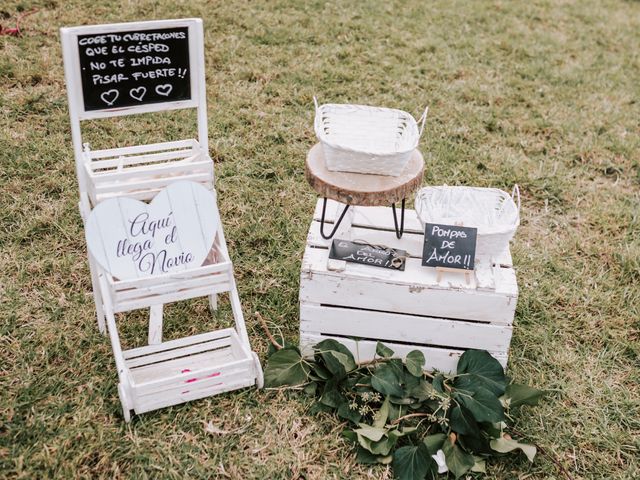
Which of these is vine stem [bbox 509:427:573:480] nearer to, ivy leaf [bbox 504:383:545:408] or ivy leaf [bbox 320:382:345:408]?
ivy leaf [bbox 504:383:545:408]

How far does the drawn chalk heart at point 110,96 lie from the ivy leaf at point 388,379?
53.0 inches

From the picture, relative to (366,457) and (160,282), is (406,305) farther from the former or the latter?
(160,282)

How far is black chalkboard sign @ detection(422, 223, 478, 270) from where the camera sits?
2.40 metres

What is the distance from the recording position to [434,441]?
231 cm

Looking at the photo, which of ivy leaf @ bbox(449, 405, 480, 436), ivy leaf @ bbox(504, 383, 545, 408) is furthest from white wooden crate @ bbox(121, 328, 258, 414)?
ivy leaf @ bbox(504, 383, 545, 408)

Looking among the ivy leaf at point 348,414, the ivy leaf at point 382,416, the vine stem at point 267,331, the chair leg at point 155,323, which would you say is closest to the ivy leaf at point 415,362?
the ivy leaf at point 382,416

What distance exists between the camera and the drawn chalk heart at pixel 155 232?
222 cm

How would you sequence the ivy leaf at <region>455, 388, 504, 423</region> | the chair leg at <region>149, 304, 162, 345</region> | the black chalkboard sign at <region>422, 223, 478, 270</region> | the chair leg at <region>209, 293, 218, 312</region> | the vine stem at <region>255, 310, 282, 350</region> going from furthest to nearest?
1. the chair leg at <region>209, 293, 218, 312</region>
2. the vine stem at <region>255, 310, 282, 350</region>
3. the chair leg at <region>149, 304, 162, 345</region>
4. the black chalkboard sign at <region>422, 223, 478, 270</region>
5. the ivy leaf at <region>455, 388, 504, 423</region>

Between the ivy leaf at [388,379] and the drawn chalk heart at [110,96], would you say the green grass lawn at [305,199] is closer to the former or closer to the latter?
the ivy leaf at [388,379]

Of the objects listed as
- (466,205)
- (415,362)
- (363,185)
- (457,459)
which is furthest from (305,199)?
(457,459)

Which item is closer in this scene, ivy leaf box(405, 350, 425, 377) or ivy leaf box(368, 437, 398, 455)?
ivy leaf box(368, 437, 398, 455)

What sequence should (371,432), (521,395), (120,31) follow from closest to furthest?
1. (120,31)
2. (371,432)
3. (521,395)

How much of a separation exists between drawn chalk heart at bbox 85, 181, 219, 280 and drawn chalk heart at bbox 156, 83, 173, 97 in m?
0.32

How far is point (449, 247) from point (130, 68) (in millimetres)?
1276
